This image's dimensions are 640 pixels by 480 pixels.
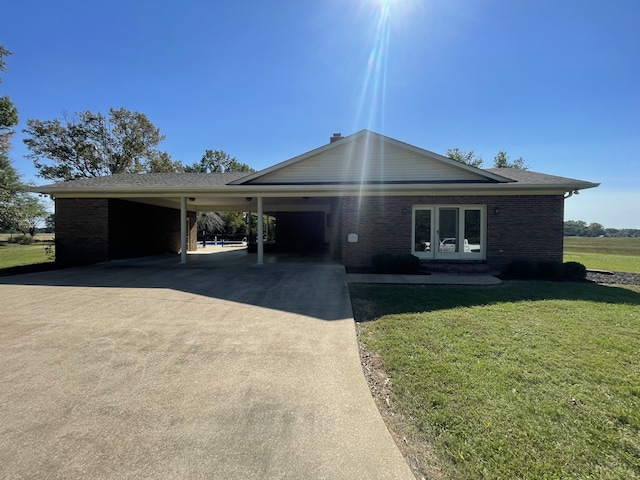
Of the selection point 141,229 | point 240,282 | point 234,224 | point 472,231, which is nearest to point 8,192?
point 234,224

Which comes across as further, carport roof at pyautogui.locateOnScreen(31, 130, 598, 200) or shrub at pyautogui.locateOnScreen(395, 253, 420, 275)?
carport roof at pyautogui.locateOnScreen(31, 130, 598, 200)

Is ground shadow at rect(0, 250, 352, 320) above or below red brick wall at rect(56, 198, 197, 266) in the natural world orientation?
below

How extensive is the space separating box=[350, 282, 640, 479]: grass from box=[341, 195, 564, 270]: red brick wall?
16.8ft

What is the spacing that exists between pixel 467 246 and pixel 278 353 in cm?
967

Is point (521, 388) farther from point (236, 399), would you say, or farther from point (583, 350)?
point (236, 399)

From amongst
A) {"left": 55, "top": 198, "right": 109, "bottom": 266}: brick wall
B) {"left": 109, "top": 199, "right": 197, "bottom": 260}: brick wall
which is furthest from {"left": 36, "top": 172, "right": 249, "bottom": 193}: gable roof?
{"left": 109, "top": 199, "right": 197, "bottom": 260}: brick wall

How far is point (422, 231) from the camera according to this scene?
39.1 feet

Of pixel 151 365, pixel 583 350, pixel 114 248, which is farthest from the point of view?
pixel 114 248

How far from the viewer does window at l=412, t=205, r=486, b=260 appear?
463 inches

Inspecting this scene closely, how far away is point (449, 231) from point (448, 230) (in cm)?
5

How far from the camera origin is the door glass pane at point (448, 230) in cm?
1188

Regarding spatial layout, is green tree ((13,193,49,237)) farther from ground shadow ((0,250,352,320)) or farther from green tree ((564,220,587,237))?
green tree ((564,220,587,237))

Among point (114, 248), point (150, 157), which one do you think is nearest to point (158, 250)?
point (114, 248)

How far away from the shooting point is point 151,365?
3828 mm
